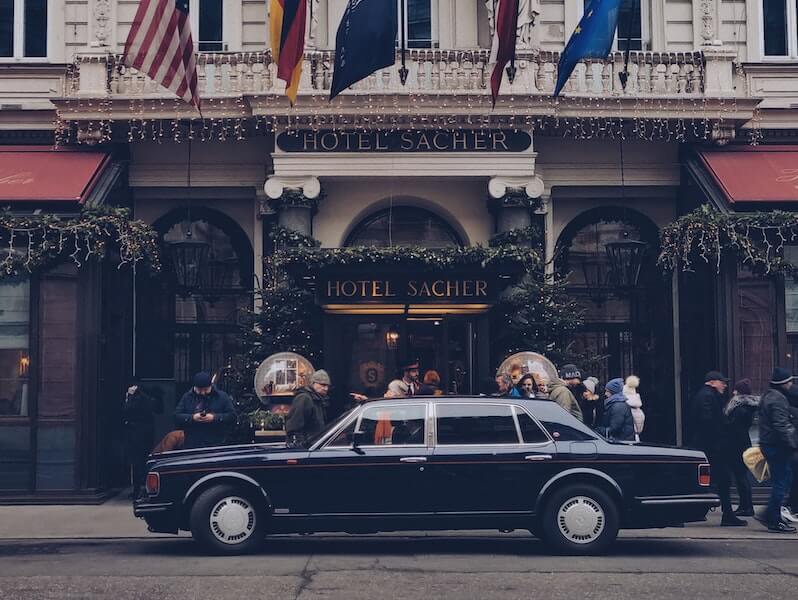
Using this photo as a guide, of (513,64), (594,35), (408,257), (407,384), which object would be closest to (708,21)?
(594,35)

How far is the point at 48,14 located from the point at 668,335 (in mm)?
11293

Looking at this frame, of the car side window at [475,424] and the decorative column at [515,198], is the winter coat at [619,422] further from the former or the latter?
the decorative column at [515,198]

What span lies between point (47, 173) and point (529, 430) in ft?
29.2

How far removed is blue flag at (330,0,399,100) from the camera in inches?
597

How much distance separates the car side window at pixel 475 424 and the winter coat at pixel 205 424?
350 centimetres

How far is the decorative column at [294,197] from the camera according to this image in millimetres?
17109

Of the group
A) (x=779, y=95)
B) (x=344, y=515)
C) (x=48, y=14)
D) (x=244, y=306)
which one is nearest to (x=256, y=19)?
(x=48, y=14)

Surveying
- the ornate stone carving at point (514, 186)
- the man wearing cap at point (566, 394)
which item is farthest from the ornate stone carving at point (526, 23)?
the man wearing cap at point (566, 394)

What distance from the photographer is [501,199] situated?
56.7 ft

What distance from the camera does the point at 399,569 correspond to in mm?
10289

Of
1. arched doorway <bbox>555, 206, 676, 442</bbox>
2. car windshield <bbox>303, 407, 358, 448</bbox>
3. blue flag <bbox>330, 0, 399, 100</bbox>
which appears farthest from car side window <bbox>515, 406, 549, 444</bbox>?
arched doorway <bbox>555, 206, 676, 442</bbox>

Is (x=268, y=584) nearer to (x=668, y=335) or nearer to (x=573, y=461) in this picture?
(x=573, y=461)

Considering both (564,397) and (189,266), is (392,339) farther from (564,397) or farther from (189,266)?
(189,266)

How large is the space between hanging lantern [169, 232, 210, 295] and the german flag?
392 cm
